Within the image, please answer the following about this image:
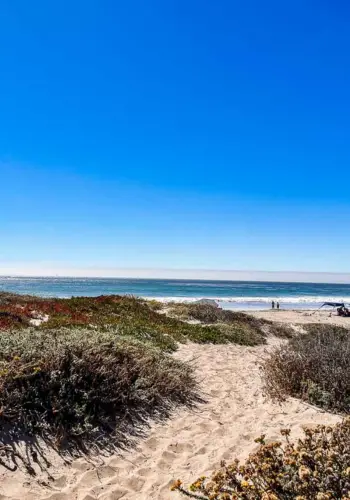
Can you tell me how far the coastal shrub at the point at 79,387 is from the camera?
5523 millimetres

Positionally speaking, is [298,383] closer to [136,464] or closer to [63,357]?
[136,464]

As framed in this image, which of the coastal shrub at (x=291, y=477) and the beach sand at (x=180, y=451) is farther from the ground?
the coastal shrub at (x=291, y=477)

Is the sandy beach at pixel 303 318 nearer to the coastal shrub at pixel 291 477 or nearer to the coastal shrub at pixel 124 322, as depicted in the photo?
the coastal shrub at pixel 124 322

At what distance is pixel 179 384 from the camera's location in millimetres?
7918

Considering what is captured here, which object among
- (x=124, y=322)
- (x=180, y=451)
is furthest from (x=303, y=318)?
(x=180, y=451)

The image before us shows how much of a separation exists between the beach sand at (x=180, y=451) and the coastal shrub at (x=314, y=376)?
1.10 ft

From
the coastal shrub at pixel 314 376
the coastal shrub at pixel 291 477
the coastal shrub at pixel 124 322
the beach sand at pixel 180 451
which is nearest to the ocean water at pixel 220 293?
the coastal shrub at pixel 124 322

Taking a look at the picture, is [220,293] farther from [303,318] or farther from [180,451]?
[180,451]

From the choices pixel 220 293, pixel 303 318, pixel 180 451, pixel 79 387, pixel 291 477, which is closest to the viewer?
pixel 291 477

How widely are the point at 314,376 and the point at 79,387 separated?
505 cm

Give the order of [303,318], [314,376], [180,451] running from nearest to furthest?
[180,451] → [314,376] → [303,318]

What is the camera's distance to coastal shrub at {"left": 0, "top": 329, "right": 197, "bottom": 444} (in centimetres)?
552

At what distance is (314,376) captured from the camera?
7.95 m

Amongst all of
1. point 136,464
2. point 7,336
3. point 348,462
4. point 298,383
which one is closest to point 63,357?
point 7,336
